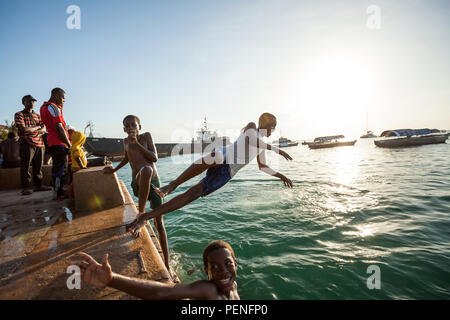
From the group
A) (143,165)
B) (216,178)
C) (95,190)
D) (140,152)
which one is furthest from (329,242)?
(95,190)

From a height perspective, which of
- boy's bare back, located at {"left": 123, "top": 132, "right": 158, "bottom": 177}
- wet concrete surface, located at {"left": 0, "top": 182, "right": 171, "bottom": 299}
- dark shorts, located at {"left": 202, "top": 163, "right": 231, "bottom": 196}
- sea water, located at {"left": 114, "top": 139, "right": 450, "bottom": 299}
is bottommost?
sea water, located at {"left": 114, "top": 139, "right": 450, "bottom": 299}

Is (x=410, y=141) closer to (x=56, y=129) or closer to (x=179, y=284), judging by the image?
(x=179, y=284)

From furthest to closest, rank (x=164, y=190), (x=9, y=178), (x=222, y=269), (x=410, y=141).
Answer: (x=410, y=141) → (x=9, y=178) → (x=164, y=190) → (x=222, y=269)

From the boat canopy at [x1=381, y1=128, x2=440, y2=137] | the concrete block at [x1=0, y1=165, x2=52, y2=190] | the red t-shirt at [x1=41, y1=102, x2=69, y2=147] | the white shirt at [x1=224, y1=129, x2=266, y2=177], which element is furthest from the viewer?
the boat canopy at [x1=381, y1=128, x2=440, y2=137]

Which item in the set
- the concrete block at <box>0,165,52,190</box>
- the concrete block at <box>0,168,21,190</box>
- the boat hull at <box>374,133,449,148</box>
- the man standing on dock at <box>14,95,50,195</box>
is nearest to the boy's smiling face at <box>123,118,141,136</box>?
the man standing on dock at <box>14,95,50,195</box>

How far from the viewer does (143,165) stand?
10.9 feet

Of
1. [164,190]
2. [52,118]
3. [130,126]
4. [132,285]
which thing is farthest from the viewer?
[52,118]

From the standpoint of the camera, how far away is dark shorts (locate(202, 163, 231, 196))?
2.71 m

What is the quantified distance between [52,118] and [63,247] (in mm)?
3124

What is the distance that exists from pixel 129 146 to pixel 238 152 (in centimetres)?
192

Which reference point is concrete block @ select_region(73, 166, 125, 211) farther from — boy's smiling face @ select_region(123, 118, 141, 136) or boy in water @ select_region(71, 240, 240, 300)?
boy in water @ select_region(71, 240, 240, 300)

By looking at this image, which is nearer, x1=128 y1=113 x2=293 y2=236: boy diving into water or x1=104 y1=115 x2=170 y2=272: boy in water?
x1=128 y1=113 x2=293 y2=236: boy diving into water

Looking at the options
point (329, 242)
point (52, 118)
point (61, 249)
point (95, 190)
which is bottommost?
point (329, 242)
